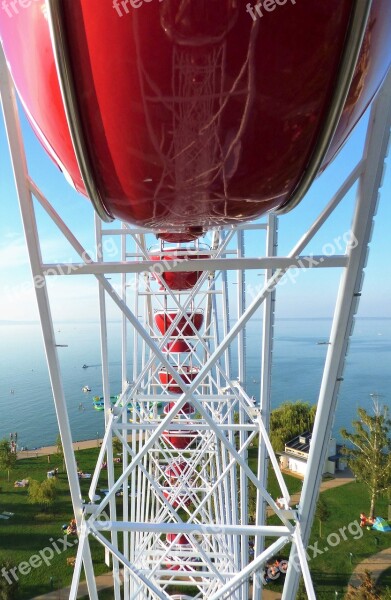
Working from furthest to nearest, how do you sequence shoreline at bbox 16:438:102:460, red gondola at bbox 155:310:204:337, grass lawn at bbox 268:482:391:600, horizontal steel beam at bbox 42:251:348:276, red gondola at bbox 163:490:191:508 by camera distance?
shoreline at bbox 16:438:102:460
grass lawn at bbox 268:482:391:600
red gondola at bbox 155:310:204:337
red gondola at bbox 163:490:191:508
horizontal steel beam at bbox 42:251:348:276

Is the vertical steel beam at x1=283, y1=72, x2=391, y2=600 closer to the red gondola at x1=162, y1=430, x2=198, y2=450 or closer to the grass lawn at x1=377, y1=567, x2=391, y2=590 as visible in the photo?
the red gondola at x1=162, y1=430, x2=198, y2=450

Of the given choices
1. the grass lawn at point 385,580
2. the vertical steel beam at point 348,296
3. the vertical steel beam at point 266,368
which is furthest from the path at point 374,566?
the vertical steel beam at point 348,296

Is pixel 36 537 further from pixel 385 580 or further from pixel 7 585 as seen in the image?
pixel 385 580

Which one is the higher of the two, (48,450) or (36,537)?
(36,537)

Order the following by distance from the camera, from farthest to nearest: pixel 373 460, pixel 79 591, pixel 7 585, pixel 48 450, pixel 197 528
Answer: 1. pixel 48 450
2. pixel 373 460
3. pixel 79 591
4. pixel 7 585
5. pixel 197 528

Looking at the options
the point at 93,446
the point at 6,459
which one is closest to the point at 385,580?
the point at 6,459

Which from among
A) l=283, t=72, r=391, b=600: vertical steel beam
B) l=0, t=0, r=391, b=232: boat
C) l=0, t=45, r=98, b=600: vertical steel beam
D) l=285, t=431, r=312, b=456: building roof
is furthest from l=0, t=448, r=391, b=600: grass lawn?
l=0, t=0, r=391, b=232: boat
